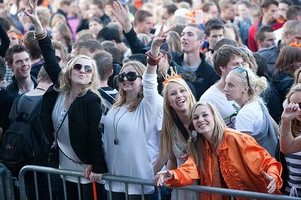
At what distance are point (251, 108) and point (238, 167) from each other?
35.3 inches

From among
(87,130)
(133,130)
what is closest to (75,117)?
(87,130)

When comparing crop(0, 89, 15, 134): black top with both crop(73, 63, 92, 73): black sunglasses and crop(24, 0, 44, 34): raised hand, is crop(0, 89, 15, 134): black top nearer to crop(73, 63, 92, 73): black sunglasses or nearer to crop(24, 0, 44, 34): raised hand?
crop(24, 0, 44, 34): raised hand

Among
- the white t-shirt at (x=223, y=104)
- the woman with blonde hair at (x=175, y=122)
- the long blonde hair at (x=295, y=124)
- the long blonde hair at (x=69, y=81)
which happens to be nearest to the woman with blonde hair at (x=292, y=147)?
the long blonde hair at (x=295, y=124)

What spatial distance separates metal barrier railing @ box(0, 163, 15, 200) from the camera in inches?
276

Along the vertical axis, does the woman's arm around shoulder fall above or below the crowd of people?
below

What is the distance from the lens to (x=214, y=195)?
5.68 meters

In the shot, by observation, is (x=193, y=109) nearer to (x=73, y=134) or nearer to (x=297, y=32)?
(x=73, y=134)

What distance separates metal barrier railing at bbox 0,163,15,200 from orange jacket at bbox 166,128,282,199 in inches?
79.5

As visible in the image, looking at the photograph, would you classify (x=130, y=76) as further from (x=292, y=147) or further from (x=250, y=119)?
(x=292, y=147)

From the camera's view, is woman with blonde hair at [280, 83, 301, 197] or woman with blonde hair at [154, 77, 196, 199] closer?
woman with blonde hair at [280, 83, 301, 197]

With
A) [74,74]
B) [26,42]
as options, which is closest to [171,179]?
[74,74]

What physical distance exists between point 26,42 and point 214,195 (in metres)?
4.34

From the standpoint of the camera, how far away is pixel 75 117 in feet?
21.1

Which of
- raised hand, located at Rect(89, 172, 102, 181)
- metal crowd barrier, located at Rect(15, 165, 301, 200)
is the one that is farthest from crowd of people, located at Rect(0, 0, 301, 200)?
metal crowd barrier, located at Rect(15, 165, 301, 200)
